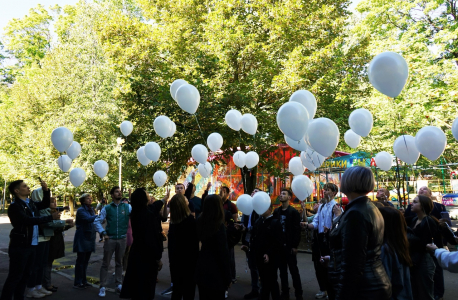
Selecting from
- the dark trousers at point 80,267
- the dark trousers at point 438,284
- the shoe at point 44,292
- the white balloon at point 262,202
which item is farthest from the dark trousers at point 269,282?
the shoe at point 44,292

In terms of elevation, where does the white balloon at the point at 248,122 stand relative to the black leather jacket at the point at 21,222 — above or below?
above

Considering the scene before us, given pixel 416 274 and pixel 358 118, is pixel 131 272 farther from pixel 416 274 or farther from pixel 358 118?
pixel 358 118

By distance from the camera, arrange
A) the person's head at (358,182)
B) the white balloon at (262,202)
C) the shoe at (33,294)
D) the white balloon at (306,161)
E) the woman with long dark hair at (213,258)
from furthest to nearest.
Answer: the white balloon at (306,161) → the shoe at (33,294) → the white balloon at (262,202) → the woman with long dark hair at (213,258) → the person's head at (358,182)

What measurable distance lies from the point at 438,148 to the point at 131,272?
5.21 m

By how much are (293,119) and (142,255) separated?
2.73m

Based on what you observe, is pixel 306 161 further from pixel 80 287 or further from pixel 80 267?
pixel 80 287

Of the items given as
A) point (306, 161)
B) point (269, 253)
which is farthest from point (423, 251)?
point (306, 161)

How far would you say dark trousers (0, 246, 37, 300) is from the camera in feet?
15.8

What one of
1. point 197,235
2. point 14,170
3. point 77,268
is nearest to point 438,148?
point 197,235

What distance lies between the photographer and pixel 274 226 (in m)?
5.26

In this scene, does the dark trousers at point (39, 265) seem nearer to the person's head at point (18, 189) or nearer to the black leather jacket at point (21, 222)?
the black leather jacket at point (21, 222)

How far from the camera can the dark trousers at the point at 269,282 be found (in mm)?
5043

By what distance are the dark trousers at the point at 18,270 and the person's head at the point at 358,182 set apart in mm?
4593

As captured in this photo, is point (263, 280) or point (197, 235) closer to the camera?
point (197, 235)
